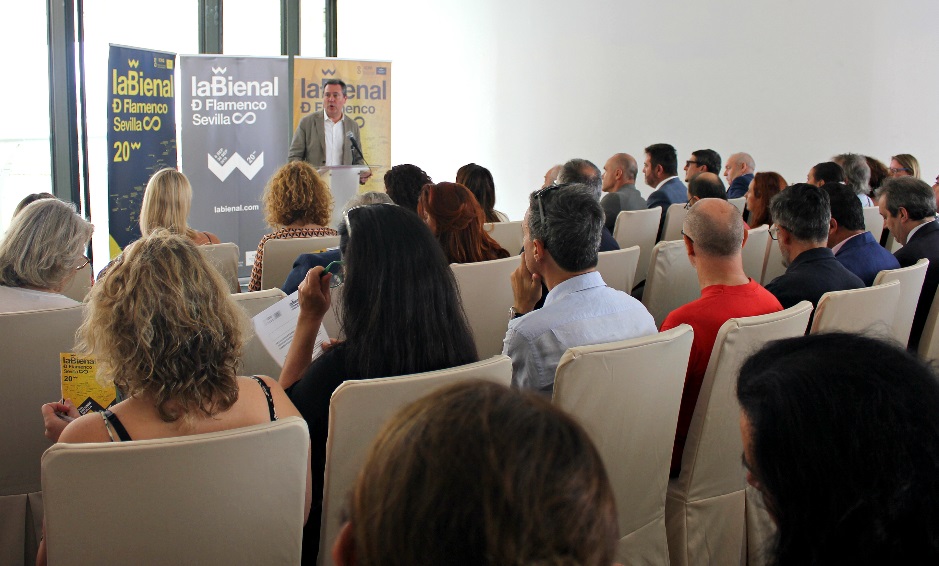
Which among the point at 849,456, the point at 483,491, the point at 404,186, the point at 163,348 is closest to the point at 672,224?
the point at 404,186

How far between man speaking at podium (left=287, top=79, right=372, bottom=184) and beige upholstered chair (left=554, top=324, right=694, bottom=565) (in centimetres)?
540

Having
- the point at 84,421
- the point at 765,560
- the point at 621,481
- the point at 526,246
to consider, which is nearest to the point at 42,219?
the point at 84,421

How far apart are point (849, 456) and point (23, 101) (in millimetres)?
6848

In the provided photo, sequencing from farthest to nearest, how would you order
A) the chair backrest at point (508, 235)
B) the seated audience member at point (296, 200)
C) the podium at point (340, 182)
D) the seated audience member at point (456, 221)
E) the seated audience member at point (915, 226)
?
the podium at point (340, 182), the chair backrest at point (508, 235), the seated audience member at point (296, 200), the seated audience member at point (915, 226), the seated audience member at point (456, 221)

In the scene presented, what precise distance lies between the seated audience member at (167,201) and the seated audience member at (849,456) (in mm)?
3792

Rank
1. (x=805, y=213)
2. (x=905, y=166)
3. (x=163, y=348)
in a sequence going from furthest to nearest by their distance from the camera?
1. (x=905, y=166)
2. (x=805, y=213)
3. (x=163, y=348)

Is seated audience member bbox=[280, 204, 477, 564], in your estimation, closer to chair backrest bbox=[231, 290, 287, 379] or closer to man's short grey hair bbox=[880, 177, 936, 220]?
chair backrest bbox=[231, 290, 287, 379]

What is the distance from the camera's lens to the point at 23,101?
650 centimetres

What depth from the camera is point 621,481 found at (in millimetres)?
2234

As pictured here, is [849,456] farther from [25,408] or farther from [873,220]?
[873,220]

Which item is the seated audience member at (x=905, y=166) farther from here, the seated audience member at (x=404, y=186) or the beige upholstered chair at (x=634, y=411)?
the beige upholstered chair at (x=634, y=411)

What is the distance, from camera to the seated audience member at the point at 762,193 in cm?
529

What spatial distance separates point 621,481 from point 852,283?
1634mm

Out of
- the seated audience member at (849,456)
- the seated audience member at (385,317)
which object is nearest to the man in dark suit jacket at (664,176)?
the seated audience member at (385,317)
